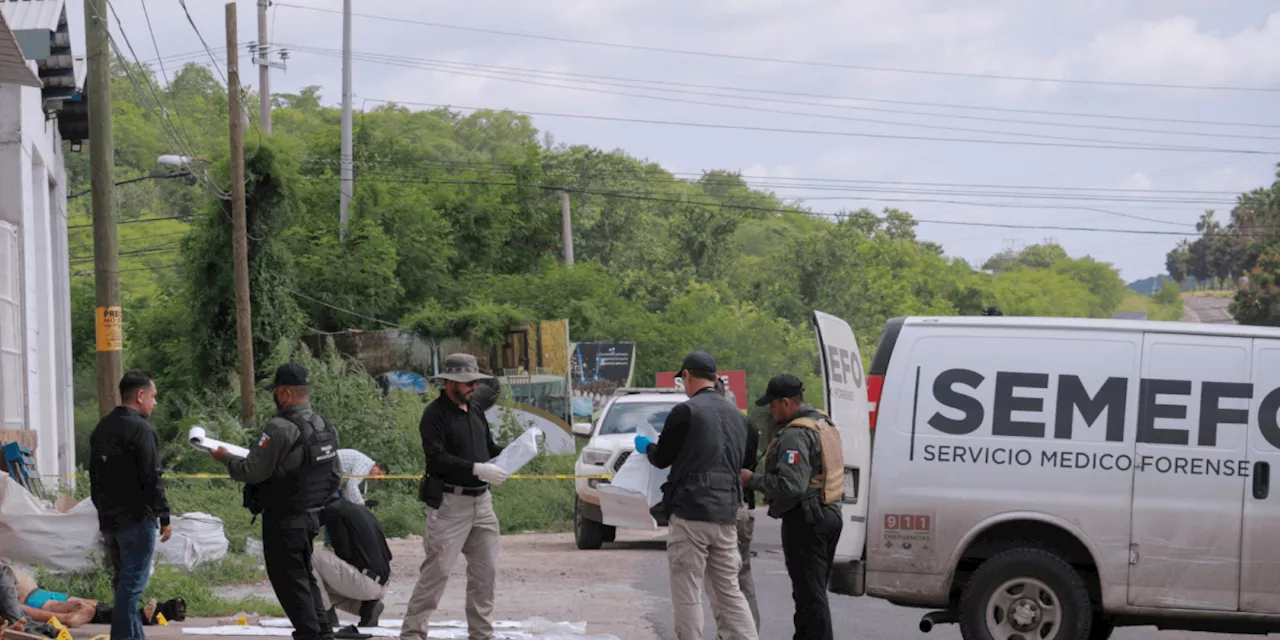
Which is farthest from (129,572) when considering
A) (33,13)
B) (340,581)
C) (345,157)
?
(345,157)

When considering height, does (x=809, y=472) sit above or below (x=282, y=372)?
below

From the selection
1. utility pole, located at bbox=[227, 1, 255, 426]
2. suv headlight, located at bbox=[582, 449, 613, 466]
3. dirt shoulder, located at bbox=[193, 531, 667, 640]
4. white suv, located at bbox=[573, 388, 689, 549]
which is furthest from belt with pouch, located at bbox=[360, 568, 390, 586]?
utility pole, located at bbox=[227, 1, 255, 426]

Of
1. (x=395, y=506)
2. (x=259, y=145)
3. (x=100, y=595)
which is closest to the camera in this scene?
(x=100, y=595)

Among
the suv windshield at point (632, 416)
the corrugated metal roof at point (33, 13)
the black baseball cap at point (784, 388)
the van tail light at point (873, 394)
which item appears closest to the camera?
the black baseball cap at point (784, 388)

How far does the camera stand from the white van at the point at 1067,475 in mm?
8664

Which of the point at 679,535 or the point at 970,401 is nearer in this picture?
the point at 679,535

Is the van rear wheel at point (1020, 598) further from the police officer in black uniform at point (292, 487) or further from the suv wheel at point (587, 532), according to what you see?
the suv wheel at point (587, 532)

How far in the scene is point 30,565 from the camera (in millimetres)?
11289

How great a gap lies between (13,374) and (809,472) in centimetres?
1113

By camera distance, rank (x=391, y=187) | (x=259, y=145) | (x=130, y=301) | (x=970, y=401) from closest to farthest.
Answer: (x=970, y=401) < (x=259, y=145) < (x=391, y=187) < (x=130, y=301)

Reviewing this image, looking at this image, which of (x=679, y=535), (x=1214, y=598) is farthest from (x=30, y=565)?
(x=1214, y=598)

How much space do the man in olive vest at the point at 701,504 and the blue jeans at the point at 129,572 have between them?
10.5ft

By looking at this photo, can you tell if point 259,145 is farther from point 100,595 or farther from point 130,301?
point 130,301

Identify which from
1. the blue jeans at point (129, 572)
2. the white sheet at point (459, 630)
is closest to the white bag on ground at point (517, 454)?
the white sheet at point (459, 630)
